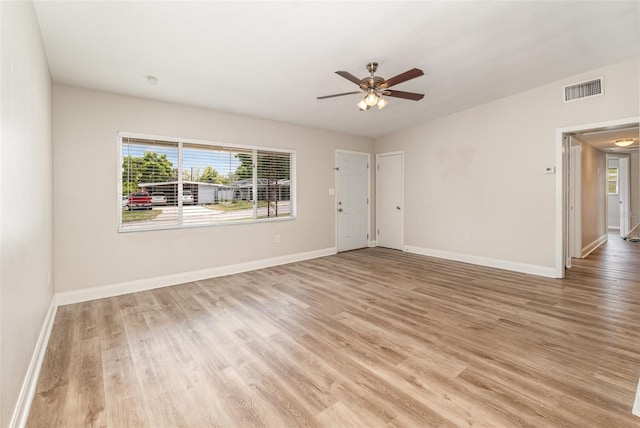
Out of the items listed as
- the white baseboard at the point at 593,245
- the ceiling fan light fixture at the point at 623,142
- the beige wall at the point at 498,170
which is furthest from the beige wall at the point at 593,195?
the beige wall at the point at 498,170

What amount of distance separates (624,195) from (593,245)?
128 inches

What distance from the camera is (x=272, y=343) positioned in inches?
98.5

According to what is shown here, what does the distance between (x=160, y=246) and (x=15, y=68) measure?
8.97 ft

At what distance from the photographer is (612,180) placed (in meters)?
9.27

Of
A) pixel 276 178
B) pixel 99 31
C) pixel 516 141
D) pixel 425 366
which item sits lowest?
pixel 425 366

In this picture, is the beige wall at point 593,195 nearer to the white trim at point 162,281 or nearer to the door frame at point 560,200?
the door frame at point 560,200

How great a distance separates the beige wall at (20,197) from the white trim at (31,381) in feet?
0.21

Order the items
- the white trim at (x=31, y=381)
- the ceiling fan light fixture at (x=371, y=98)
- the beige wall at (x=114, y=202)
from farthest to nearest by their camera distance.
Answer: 1. the beige wall at (x=114, y=202)
2. the ceiling fan light fixture at (x=371, y=98)
3. the white trim at (x=31, y=381)

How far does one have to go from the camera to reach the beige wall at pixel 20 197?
1.43 metres

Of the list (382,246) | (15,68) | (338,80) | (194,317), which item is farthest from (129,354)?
(382,246)

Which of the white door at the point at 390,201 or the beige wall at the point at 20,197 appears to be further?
the white door at the point at 390,201

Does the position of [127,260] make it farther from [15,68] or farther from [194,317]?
[15,68]

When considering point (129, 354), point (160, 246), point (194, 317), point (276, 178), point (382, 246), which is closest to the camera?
point (129, 354)

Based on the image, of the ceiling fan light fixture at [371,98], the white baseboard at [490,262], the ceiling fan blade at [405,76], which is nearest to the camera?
the ceiling fan blade at [405,76]
